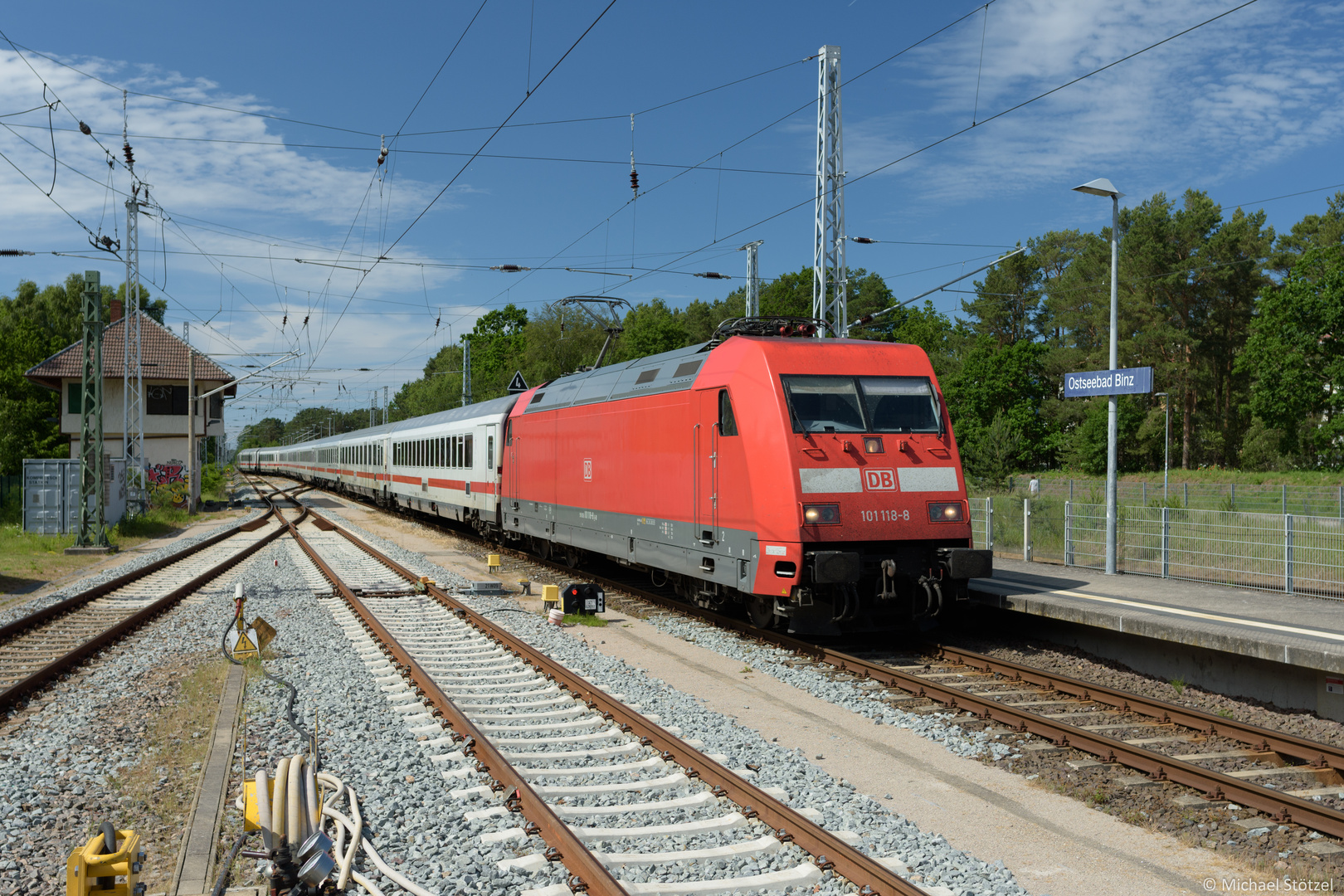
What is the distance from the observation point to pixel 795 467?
966 centimetres

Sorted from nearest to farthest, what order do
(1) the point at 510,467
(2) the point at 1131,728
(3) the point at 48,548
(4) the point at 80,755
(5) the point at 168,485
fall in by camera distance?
(4) the point at 80,755
(2) the point at 1131,728
(1) the point at 510,467
(3) the point at 48,548
(5) the point at 168,485

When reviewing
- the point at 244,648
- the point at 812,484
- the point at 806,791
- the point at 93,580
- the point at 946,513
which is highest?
the point at 812,484

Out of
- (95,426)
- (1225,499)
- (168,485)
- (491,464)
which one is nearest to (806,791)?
(491,464)

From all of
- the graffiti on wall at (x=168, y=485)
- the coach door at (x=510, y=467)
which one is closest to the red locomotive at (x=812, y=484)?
the coach door at (x=510, y=467)

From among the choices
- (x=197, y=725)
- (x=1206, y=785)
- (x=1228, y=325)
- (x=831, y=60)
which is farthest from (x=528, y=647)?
(x=1228, y=325)

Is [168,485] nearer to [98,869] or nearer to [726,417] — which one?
[726,417]

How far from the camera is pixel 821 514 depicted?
9688mm

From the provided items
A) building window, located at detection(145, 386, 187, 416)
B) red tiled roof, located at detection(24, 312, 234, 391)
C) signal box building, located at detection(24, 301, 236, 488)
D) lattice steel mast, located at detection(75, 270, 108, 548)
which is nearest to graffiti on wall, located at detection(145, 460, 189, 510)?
signal box building, located at detection(24, 301, 236, 488)

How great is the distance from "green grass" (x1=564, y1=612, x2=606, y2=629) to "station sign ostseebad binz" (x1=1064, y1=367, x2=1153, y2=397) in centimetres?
740

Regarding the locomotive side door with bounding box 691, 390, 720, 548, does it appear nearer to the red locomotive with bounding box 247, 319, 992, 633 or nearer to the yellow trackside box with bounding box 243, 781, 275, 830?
the red locomotive with bounding box 247, 319, 992, 633

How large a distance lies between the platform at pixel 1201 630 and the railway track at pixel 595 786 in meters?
4.96

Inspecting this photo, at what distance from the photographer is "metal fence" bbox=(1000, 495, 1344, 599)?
11852mm

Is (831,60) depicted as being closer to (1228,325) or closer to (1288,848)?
(1288,848)

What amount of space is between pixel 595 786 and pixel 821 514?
14.7 ft
